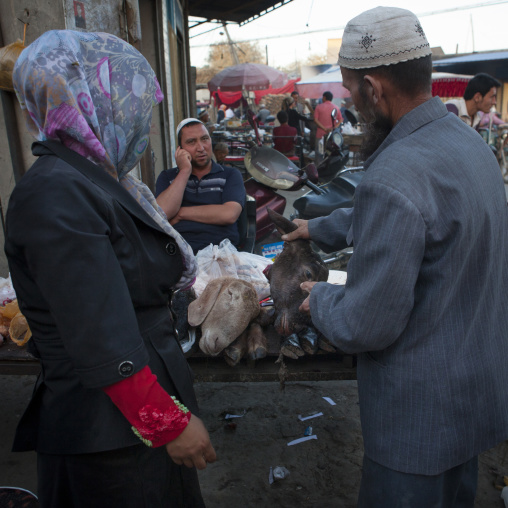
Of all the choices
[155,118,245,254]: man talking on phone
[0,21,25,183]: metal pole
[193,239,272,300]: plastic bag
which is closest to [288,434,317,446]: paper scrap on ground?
[193,239,272,300]: plastic bag

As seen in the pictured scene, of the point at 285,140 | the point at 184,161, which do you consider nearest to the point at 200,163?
the point at 184,161

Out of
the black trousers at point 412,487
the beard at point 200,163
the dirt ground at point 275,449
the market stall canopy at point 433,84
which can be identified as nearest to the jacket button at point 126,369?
the black trousers at point 412,487

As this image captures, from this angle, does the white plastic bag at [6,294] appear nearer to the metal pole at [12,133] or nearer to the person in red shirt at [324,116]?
the metal pole at [12,133]

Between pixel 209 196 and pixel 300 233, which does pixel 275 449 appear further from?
pixel 209 196

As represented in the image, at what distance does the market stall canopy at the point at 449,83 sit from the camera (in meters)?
16.1

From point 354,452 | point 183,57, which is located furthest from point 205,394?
point 183,57

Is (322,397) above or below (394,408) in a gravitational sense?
below

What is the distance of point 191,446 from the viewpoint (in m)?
1.21

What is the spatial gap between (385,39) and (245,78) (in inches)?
698

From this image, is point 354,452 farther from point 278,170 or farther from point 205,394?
point 278,170

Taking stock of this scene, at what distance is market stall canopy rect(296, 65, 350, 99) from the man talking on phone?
1606cm

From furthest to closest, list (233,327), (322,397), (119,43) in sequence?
(322,397)
(233,327)
(119,43)

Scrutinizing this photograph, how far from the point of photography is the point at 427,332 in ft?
4.04

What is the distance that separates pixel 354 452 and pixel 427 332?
192cm
